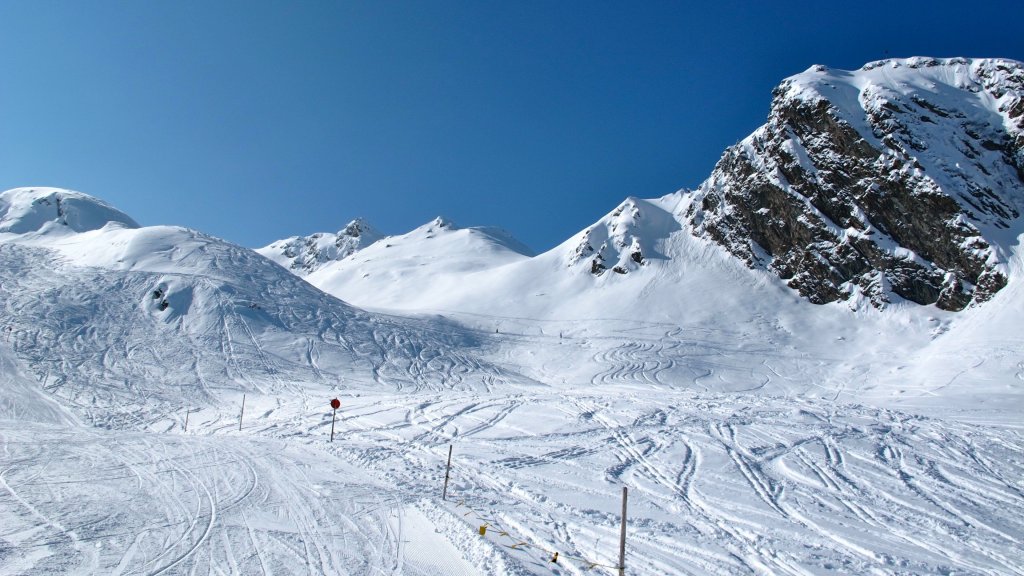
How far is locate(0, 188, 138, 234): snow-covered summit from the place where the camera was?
74375 millimetres

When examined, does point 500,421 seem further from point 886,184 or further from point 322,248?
point 322,248

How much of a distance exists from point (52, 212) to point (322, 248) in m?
75.4

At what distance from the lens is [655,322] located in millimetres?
53031

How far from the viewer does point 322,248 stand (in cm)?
15650

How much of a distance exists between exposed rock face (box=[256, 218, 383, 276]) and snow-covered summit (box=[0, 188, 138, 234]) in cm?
5229

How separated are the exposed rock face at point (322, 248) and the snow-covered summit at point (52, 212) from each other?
52.3 meters

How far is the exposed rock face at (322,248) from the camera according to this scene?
493 ft

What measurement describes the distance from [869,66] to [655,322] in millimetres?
46529

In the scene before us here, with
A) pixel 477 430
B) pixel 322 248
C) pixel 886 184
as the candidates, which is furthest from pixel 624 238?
pixel 322 248

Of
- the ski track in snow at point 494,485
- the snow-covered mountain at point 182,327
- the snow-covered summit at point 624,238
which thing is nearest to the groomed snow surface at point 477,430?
the ski track in snow at point 494,485

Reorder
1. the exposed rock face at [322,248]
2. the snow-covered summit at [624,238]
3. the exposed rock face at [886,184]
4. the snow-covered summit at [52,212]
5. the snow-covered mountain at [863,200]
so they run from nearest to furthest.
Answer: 1. the exposed rock face at [886,184]
2. the snow-covered mountain at [863,200]
3. the snow-covered summit at [624,238]
4. the snow-covered summit at [52,212]
5. the exposed rock face at [322,248]

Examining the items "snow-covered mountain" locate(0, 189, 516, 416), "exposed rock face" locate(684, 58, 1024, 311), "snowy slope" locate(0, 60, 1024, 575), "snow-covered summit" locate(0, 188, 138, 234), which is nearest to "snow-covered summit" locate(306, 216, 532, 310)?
"snowy slope" locate(0, 60, 1024, 575)

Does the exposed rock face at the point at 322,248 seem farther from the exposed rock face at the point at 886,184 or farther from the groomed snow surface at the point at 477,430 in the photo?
the exposed rock face at the point at 886,184

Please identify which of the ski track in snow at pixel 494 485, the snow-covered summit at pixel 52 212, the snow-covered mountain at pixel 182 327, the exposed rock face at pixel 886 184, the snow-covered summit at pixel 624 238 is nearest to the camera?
the ski track in snow at pixel 494 485
